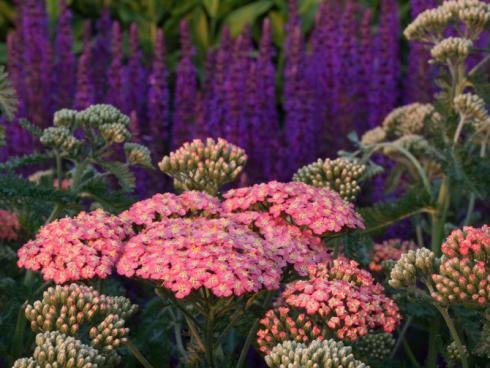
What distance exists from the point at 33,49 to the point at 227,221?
3331 mm

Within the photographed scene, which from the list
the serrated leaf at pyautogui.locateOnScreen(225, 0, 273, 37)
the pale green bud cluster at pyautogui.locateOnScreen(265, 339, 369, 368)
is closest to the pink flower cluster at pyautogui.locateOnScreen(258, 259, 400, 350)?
the pale green bud cluster at pyautogui.locateOnScreen(265, 339, 369, 368)

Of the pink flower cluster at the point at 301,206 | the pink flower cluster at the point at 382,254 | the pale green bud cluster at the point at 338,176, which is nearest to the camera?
the pink flower cluster at the point at 301,206

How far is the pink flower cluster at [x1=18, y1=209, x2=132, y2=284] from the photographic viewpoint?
2617 millimetres

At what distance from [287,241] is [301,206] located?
16 cm

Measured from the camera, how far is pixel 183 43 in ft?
19.4

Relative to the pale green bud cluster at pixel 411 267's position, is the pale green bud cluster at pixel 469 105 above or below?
above

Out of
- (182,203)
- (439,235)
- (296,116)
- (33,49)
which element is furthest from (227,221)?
(33,49)

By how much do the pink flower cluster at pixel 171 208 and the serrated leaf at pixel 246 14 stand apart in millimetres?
5006

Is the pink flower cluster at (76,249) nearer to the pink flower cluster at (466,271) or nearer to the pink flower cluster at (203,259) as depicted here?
the pink flower cluster at (203,259)

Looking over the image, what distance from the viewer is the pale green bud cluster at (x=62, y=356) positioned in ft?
7.28

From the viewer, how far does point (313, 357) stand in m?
2.20

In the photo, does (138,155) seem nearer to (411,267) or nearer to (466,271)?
(411,267)

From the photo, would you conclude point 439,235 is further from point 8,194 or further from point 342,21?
point 342,21

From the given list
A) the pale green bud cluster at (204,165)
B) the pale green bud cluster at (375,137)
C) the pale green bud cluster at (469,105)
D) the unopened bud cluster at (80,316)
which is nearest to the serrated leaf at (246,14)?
the pale green bud cluster at (375,137)
